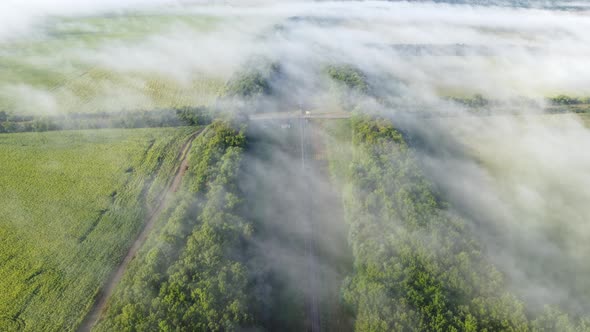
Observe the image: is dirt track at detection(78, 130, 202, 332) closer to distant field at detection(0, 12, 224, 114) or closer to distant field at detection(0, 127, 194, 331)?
distant field at detection(0, 127, 194, 331)

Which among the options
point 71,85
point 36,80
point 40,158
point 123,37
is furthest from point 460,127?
point 123,37

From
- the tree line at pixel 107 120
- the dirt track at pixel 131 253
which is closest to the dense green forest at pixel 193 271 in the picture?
the dirt track at pixel 131 253

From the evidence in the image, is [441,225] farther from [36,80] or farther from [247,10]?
[247,10]

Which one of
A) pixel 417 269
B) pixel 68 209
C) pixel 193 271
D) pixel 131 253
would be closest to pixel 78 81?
pixel 68 209

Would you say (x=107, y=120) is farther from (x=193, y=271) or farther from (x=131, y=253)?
(x=193, y=271)

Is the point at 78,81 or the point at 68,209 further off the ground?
the point at 78,81

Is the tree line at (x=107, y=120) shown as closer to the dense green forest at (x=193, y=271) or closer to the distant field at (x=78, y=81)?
the distant field at (x=78, y=81)
